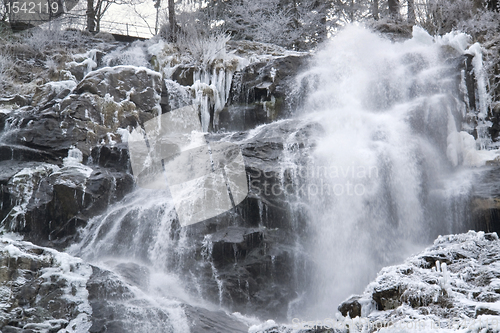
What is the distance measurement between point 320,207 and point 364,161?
1.47 metres

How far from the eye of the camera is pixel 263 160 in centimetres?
929

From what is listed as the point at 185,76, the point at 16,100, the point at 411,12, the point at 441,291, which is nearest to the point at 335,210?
the point at 441,291

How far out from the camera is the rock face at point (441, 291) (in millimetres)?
3932

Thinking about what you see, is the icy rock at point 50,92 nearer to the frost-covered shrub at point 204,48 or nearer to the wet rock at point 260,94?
the frost-covered shrub at point 204,48

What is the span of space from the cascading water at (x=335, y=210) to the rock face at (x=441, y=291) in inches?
97.9

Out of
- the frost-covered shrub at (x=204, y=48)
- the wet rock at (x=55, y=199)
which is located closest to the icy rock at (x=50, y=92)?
the wet rock at (x=55, y=199)

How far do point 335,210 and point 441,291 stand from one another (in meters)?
4.20

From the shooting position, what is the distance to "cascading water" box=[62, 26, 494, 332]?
307 inches

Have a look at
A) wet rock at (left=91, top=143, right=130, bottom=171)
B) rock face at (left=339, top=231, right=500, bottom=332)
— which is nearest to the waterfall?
rock face at (left=339, top=231, right=500, bottom=332)

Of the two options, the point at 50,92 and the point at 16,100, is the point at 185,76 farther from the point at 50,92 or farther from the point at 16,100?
the point at 16,100

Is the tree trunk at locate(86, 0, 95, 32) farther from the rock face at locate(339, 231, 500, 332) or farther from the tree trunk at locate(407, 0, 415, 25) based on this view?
the rock face at locate(339, 231, 500, 332)

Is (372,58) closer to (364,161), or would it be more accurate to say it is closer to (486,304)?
(364,161)

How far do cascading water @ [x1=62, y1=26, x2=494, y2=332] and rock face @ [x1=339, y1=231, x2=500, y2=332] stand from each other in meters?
2.49

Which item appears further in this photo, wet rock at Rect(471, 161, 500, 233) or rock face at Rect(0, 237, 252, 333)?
wet rock at Rect(471, 161, 500, 233)
